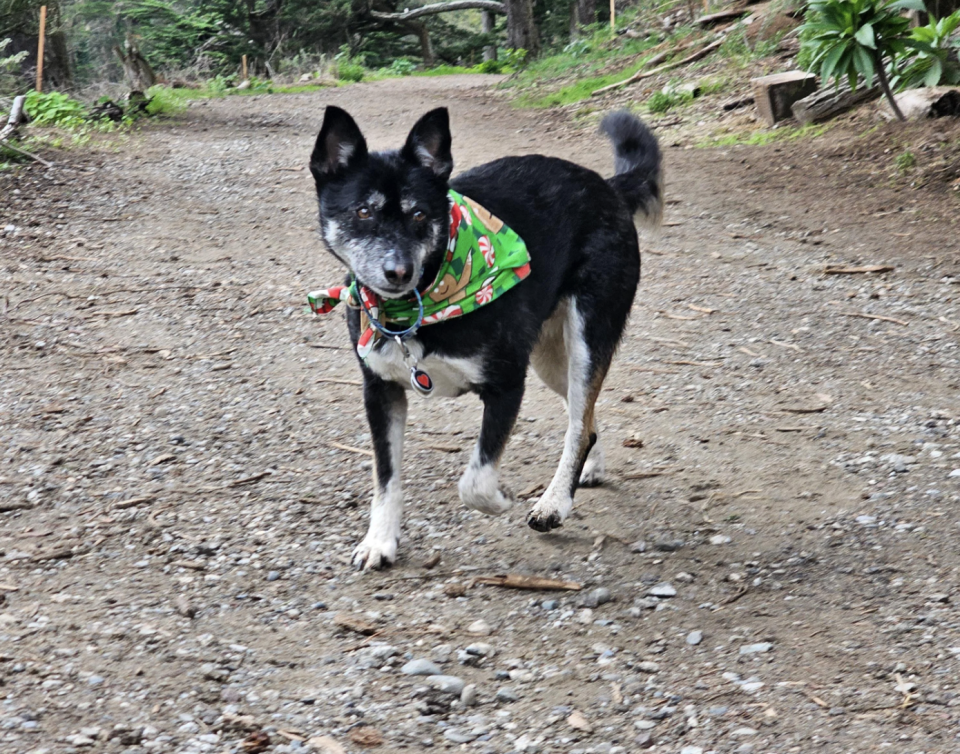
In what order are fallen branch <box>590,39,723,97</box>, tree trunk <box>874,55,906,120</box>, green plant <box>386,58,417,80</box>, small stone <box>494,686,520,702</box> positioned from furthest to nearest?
green plant <box>386,58,417,80</box> → fallen branch <box>590,39,723,97</box> → tree trunk <box>874,55,906,120</box> → small stone <box>494,686,520,702</box>

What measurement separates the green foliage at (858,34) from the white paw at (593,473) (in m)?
5.99

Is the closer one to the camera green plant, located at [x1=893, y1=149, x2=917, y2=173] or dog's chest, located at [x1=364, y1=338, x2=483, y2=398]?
dog's chest, located at [x1=364, y1=338, x2=483, y2=398]

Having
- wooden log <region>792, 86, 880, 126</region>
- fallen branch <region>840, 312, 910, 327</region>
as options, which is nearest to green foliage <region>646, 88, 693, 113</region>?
wooden log <region>792, 86, 880, 126</region>

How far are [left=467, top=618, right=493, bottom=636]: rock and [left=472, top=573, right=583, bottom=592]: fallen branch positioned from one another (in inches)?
10.9

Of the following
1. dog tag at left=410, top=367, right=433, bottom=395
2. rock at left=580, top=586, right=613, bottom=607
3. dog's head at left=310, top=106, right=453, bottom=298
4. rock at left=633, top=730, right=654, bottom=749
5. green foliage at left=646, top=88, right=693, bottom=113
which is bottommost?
rock at left=580, top=586, right=613, bottom=607

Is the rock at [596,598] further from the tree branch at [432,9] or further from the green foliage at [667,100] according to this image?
the tree branch at [432,9]

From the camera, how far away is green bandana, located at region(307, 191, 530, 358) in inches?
152

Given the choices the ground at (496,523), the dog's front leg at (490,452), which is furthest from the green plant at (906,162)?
the dog's front leg at (490,452)

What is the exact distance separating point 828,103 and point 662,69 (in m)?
5.34

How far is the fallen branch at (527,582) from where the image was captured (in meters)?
3.86

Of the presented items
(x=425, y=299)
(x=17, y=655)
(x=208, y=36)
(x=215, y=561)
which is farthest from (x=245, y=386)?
(x=208, y=36)

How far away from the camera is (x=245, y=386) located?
6.05 m

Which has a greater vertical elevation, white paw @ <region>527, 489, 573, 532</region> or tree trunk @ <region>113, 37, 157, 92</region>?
tree trunk @ <region>113, 37, 157, 92</region>

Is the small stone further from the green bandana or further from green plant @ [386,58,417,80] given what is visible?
green plant @ [386,58,417,80]
